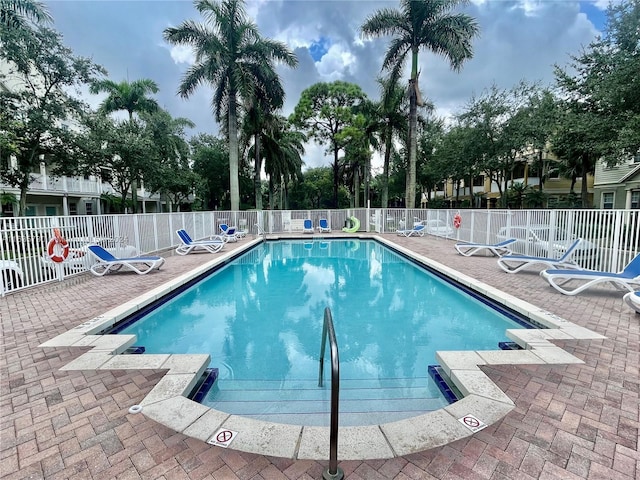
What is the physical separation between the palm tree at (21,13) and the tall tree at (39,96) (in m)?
0.27

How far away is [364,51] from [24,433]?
2134 cm

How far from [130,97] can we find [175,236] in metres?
13.2

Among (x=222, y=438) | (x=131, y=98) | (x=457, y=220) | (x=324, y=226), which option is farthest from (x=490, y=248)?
(x=131, y=98)

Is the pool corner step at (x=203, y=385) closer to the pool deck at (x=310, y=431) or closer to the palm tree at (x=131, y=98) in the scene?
the pool deck at (x=310, y=431)

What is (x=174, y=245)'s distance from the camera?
1229cm

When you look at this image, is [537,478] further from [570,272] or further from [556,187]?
[556,187]

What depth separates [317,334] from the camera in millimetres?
4914

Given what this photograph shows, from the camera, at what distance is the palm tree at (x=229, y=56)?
15.7m

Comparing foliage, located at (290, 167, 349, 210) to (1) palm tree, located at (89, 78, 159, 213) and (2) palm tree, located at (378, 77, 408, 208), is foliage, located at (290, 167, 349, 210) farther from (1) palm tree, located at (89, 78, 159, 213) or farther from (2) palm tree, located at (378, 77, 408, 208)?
(1) palm tree, located at (89, 78, 159, 213)

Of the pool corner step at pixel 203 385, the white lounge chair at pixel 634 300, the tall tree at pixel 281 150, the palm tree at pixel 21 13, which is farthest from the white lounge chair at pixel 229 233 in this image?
the white lounge chair at pixel 634 300

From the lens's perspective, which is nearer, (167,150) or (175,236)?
Result: (175,236)

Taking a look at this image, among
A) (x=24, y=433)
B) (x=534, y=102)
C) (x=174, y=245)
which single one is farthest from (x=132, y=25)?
(x=534, y=102)

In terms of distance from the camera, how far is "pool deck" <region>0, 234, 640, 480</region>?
6.02 ft

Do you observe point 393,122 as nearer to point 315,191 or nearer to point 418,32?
point 418,32
